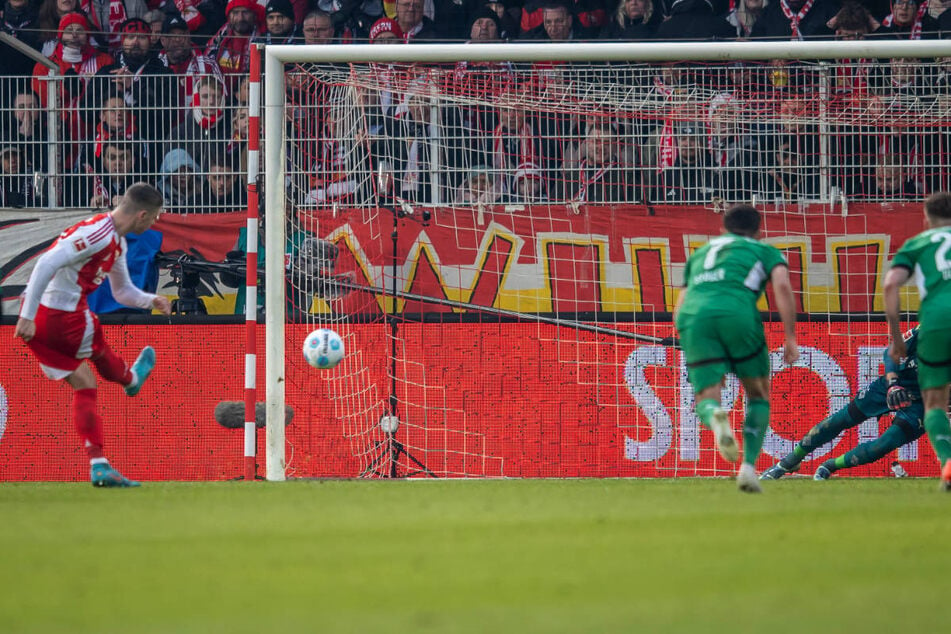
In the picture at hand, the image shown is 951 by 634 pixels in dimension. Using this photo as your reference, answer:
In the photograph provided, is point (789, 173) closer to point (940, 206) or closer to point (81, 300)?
point (940, 206)

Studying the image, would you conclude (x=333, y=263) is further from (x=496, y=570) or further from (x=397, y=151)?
(x=496, y=570)

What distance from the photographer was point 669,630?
3396mm

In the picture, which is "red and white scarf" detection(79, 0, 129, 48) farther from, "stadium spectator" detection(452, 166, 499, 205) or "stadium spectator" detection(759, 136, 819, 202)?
"stadium spectator" detection(759, 136, 819, 202)

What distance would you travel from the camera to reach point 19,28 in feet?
51.5

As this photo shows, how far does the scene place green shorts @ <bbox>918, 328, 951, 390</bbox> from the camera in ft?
25.8

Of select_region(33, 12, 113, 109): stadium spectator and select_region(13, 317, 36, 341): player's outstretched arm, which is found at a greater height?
select_region(33, 12, 113, 109): stadium spectator

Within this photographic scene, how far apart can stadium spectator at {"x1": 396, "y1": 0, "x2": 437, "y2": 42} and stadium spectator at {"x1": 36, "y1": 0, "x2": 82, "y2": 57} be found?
3.75 m

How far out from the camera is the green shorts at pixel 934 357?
7.86 m

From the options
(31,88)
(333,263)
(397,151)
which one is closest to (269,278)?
(333,263)

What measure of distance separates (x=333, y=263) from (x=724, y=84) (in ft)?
12.6

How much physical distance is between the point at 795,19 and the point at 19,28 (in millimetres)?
8586

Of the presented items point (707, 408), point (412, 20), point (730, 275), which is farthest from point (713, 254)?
point (412, 20)

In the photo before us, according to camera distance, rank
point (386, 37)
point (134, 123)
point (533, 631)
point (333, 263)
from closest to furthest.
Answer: point (533, 631)
point (333, 263)
point (134, 123)
point (386, 37)

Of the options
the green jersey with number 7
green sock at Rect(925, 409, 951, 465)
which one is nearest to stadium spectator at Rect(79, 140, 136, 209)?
the green jersey with number 7
